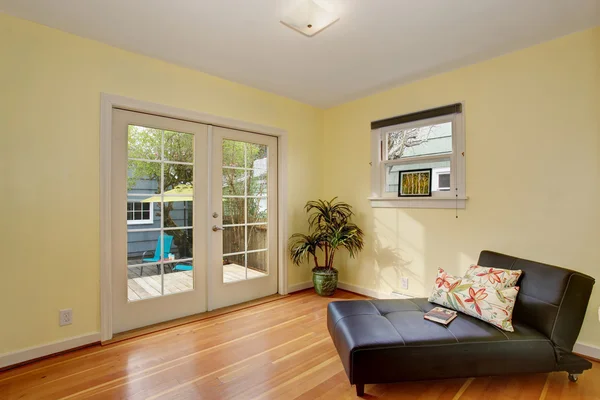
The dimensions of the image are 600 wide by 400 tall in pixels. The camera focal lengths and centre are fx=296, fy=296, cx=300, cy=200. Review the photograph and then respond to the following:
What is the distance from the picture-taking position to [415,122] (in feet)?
10.4

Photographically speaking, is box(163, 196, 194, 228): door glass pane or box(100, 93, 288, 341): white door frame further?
box(163, 196, 194, 228): door glass pane

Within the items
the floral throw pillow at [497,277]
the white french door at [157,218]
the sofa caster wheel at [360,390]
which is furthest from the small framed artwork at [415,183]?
the white french door at [157,218]

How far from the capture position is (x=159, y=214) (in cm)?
277

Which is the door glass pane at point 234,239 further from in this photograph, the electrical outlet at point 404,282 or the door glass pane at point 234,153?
the electrical outlet at point 404,282

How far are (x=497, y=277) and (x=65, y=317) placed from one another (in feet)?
10.5

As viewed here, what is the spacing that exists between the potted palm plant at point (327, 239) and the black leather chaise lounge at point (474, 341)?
145cm

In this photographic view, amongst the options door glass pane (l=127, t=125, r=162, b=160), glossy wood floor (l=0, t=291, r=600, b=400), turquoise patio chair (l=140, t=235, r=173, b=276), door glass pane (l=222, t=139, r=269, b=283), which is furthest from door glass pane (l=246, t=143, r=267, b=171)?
glossy wood floor (l=0, t=291, r=600, b=400)

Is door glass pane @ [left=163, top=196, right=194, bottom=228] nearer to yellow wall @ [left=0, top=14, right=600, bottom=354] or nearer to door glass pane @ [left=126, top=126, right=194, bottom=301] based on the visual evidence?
door glass pane @ [left=126, top=126, right=194, bottom=301]

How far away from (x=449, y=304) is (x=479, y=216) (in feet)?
3.25

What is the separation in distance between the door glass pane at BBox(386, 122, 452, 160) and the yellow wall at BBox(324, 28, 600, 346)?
0.71 feet

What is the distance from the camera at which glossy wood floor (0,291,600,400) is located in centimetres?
176

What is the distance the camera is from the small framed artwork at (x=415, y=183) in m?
3.07

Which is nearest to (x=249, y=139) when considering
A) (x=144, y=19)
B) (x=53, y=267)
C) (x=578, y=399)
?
(x=144, y=19)

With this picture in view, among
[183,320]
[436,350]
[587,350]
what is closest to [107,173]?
[183,320]
